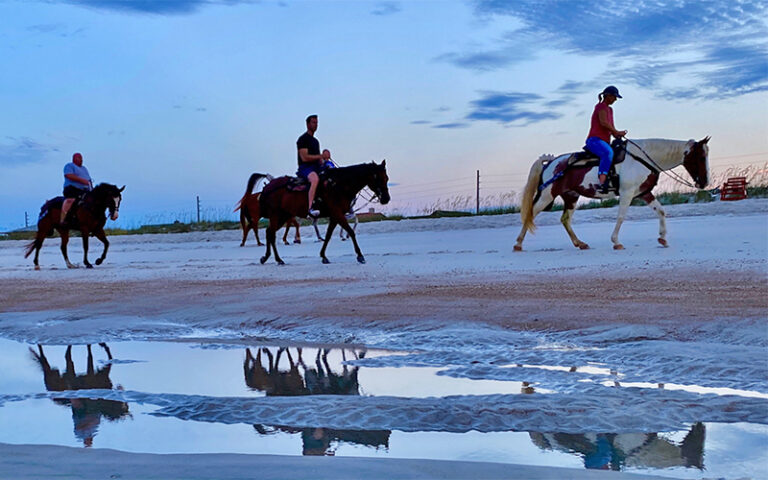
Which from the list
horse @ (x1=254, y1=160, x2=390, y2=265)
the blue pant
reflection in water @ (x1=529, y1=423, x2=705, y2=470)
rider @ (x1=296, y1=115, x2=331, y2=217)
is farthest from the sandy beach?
rider @ (x1=296, y1=115, x2=331, y2=217)

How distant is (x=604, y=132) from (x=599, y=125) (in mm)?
149

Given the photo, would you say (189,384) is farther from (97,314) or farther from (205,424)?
(97,314)

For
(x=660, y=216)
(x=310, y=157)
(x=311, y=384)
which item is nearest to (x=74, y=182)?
(x=310, y=157)

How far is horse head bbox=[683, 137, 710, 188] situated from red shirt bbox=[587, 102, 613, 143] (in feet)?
4.58

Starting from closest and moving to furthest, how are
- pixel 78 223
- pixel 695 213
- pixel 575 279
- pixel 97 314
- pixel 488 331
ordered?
pixel 488 331
pixel 97 314
pixel 575 279
pixel 78 223
pixel 695 213

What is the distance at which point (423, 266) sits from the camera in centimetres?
1264

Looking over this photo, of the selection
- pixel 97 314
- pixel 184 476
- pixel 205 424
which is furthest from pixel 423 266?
pixel 184 476

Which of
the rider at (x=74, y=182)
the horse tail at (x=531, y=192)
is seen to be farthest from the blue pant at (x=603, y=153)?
the rider at (x=74, y=182)

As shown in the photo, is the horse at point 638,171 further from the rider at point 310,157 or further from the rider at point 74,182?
the rider at point 74,182

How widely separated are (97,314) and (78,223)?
9.11 m

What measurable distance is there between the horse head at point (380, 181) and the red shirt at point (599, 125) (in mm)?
3491

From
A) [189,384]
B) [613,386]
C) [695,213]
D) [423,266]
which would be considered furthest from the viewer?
[695,213]

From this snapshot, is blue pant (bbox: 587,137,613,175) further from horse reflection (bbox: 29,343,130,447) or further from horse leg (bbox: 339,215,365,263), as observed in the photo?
horse reflection (bbox: 29,343,130,447)

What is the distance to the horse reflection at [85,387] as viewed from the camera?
13.5 feet
